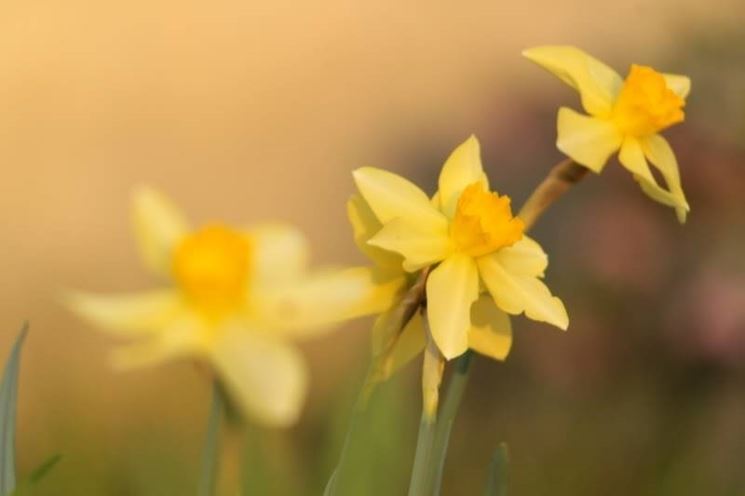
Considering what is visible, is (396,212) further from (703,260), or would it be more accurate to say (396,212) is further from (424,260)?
(703,260)

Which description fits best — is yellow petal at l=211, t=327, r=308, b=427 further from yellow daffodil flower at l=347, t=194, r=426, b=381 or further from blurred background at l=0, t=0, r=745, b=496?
blurred background at l=0, t=0, r=745, b=496

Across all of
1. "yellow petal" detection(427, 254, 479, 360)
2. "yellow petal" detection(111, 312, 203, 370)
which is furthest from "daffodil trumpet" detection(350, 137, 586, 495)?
"yellow petal" detection(111, 312, 203, 370)

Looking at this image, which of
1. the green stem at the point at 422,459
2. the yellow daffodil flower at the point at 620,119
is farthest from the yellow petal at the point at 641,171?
the green stem at the point at 422,459

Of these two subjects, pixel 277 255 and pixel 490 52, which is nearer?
pixel 277 255

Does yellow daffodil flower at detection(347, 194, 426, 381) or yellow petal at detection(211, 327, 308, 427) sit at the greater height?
yellow petal at detection(211, 327, 308, 427)

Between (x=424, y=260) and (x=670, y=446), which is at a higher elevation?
(x=424, y=260)

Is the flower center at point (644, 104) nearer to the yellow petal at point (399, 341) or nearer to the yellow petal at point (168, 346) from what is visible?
the yellow petal at point (399, 341)

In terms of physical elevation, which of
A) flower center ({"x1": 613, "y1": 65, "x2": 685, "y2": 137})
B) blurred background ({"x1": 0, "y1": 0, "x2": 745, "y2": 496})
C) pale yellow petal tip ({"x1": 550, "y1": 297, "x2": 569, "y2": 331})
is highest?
flower center ({"x1": 613, "y1": 65, "x2": 685, "y2": 137})

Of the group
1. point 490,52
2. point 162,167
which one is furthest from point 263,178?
point 490,52
